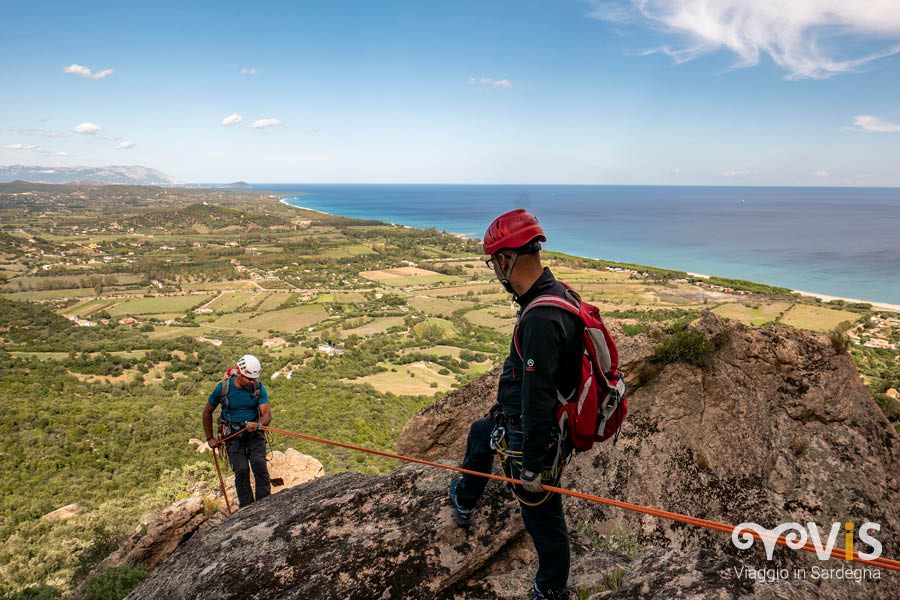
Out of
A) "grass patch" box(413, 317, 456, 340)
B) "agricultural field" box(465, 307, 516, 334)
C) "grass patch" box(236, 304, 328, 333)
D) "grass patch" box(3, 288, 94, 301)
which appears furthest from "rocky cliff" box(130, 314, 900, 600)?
"grass patch" box(3, 288, 94, 301)

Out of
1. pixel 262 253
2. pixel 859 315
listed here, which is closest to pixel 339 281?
pixel 262 253

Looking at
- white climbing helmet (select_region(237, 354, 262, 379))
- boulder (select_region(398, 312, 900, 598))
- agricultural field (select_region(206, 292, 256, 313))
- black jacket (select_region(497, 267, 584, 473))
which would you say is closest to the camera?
black jacket (select_region(497, 267, 584, 473))

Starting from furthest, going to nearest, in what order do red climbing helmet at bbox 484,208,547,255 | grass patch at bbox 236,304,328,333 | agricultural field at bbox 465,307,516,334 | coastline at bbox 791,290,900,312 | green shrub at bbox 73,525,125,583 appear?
grass patch at bbox 236,304,328,333, agricultural field at bbox 465,307,516,334, coastline at bbox 791,290,900,312, green shrub at bbox 73,525,125,583, red climbing helmet at bbox 484,208,547,255

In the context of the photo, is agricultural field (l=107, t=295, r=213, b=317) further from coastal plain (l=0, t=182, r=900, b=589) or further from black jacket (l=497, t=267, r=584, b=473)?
black jacket (l=497, t=267, r=584, b=473)

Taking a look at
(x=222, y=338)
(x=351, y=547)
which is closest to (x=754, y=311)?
(x=351, y=547)

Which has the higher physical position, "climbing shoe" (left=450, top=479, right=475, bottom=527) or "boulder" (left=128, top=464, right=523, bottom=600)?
"climbing shoe" (left=450, top=479, right=475, bottom=527)

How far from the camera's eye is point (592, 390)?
2707mm

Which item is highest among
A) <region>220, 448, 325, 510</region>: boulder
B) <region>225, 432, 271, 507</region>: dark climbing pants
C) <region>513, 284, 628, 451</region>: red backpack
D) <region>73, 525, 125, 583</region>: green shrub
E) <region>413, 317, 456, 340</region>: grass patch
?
<region>513, 284, 628, 451</region>: red backpack

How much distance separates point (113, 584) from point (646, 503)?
6.75 m

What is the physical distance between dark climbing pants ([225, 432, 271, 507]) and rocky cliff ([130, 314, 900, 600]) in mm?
1295

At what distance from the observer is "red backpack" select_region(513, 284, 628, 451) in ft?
8.84

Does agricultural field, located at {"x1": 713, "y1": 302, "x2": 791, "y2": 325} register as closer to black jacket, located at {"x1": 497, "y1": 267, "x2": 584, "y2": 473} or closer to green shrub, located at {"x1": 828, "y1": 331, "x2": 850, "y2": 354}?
green shrub, located at {"x1": 828, "y1": 331, "x2": 850, "y2": 354}

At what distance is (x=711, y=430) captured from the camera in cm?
612
